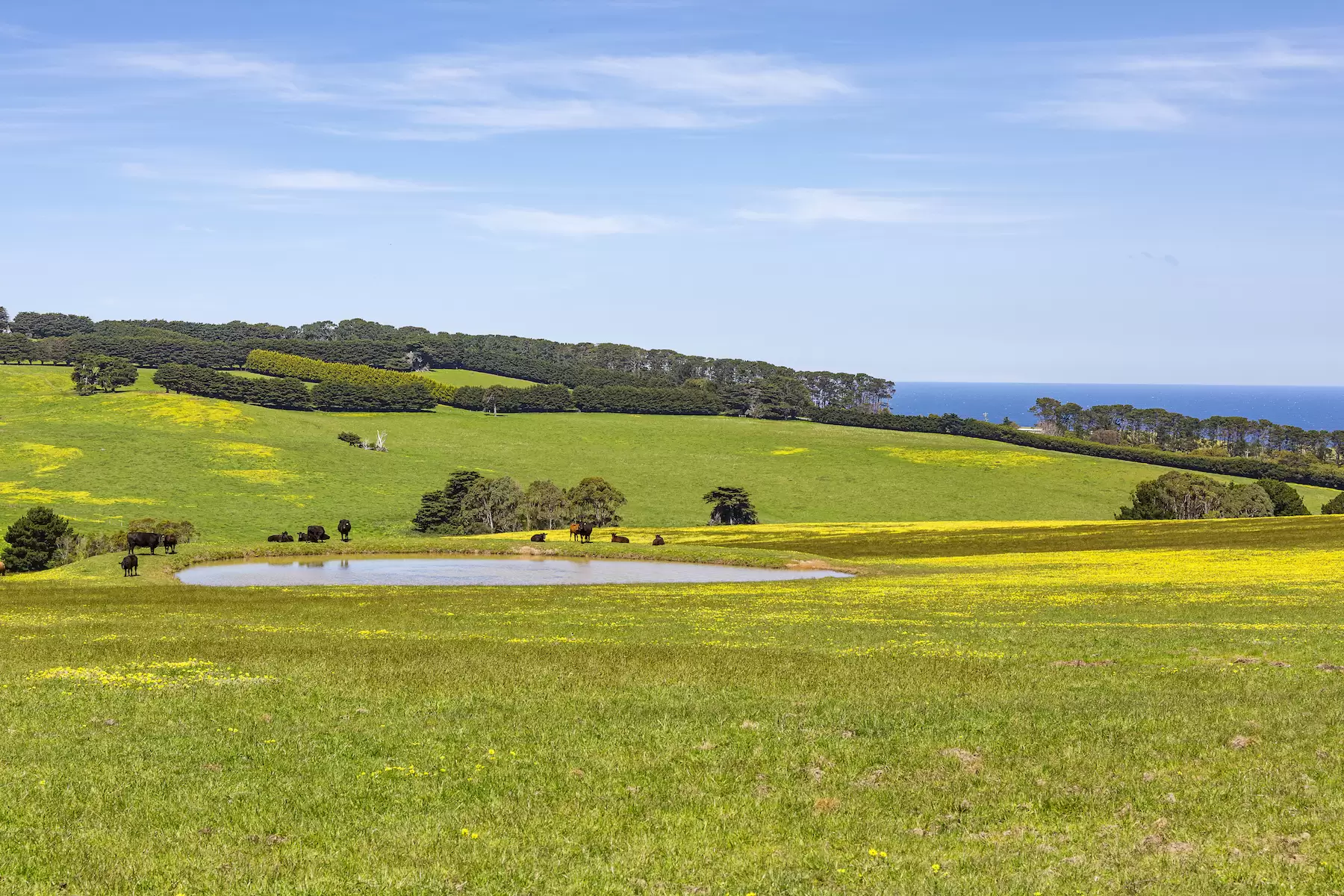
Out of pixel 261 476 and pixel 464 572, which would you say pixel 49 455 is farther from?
pixel 464 572

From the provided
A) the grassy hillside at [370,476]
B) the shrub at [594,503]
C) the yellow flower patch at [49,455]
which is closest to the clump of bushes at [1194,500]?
the grassy hillside at [370,476]

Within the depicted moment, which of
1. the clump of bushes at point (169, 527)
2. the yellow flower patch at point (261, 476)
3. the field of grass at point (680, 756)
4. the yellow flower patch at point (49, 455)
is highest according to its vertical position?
the field of grass at point (680, 756)

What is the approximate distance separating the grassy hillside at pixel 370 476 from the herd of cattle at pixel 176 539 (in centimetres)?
2443

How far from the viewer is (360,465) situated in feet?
554

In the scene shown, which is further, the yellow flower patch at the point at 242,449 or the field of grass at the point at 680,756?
the yellow flower patch at the point at 242,449

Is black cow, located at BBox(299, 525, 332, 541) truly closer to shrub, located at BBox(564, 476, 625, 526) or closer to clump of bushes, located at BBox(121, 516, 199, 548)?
clump of bushes, located at BBox(121, 516, 199, 548)

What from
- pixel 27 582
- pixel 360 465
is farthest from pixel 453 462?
pixel 27 582

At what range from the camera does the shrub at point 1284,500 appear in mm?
153250

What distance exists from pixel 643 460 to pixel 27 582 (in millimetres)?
130609

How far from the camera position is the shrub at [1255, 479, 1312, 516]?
15325 centimetres

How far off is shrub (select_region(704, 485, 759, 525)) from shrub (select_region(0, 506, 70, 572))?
80433 mm

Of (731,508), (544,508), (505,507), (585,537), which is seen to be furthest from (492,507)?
(585,537)

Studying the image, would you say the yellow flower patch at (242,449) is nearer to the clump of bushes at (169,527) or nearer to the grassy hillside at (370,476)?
the grassy hillside at (370,476)

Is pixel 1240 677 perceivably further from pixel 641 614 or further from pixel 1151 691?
pixel 641 614
